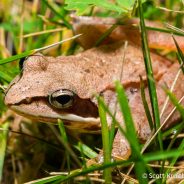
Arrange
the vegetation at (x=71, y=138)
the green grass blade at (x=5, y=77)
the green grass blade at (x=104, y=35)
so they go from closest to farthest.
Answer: the vegetation at (x=71, y=138) → the green grass blade at (x=5, y=77) → the green grass blade at (x=104, y=35)

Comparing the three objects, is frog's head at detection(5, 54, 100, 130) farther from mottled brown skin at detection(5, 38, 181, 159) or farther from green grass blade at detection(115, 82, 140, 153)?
green grass blade at detection(115, 82, 140, 153)

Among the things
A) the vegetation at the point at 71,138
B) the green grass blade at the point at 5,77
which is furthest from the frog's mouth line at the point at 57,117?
the green grass blade at the point at 5,77

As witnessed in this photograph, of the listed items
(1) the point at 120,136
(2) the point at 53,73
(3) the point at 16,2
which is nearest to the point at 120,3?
(2) the point at 53,73

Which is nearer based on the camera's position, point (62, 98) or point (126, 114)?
point (126, 114)

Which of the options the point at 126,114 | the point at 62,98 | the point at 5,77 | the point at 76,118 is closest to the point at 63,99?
the point at 62,98

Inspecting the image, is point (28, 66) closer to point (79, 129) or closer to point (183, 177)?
point (79, 129)

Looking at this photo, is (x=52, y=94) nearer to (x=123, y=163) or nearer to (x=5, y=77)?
(x=5, y=77)

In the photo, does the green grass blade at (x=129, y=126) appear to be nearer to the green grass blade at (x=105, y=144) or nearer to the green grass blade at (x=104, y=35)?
the green grass blade at (x=105, y=144)
